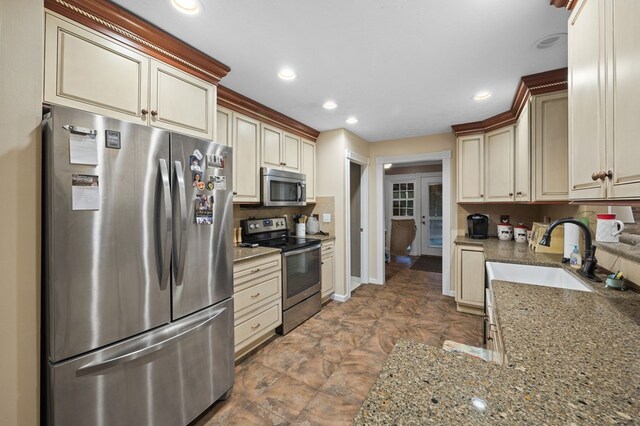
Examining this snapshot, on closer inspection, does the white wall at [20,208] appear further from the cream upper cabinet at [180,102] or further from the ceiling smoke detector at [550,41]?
the ceiling smoke detector at [550,41]

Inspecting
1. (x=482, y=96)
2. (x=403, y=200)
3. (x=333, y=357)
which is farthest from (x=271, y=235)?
(x=403, y=200)

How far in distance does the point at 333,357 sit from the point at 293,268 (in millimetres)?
919

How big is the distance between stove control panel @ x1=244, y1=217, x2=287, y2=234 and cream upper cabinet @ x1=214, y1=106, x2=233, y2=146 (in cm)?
92

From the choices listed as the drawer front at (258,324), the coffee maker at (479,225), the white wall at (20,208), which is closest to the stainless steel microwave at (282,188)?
the drawer front at (258,324)

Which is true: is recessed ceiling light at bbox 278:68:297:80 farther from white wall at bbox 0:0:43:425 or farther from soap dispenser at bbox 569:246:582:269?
soap dispenser at bbox 569:246:582:269

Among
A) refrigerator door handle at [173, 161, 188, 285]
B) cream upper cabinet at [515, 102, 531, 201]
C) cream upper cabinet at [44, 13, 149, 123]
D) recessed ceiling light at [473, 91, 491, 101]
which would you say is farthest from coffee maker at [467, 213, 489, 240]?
cream upper cabinet at [44, 13, 149, 123]

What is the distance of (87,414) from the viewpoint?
116cm

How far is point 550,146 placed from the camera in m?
2.21

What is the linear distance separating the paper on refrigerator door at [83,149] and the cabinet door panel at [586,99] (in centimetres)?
201

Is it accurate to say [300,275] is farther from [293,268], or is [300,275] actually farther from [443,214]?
[443,214]

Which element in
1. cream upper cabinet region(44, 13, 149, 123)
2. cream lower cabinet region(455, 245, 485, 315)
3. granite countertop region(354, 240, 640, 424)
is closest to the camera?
granite countertop region(354, 240, 640, 424)

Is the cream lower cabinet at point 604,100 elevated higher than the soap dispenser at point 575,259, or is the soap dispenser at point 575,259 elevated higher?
the cream lower cabinet at point 604,100

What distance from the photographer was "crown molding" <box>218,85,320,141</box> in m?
2.43

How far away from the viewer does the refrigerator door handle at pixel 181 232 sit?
146 centimetres
